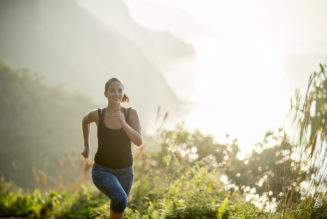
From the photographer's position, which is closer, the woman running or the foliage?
the woman running

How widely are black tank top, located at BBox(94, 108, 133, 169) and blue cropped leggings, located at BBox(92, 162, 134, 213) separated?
0.07 m

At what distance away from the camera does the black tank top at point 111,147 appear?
2.83 meters

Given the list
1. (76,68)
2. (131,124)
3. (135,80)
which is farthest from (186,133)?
(135,80)

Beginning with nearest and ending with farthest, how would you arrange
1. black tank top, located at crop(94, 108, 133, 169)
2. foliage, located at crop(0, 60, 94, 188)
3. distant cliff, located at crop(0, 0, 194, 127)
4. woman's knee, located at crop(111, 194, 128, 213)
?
woman's knee, located at crop(111, 194, 128, 213) → black tank top, located at crop(94, 108, 133, 169) → foliage, located at crop(0, 60, 94, 188) → distant cliff, located at crop(0, 0, 194, 127)

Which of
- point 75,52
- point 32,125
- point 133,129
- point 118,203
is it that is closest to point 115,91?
point 133,129

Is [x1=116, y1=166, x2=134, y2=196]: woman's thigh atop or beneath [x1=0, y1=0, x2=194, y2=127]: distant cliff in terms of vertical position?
beneath

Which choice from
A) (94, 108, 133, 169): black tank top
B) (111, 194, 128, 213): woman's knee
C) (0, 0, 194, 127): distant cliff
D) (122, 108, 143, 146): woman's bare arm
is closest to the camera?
(111, 194, 128, 213): woman's knee

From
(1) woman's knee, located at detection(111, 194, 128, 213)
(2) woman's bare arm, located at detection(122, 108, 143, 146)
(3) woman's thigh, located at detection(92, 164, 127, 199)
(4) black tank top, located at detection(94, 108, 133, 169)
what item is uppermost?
(2) woman's bare arm, located at detection(122, 108, 143, 146)

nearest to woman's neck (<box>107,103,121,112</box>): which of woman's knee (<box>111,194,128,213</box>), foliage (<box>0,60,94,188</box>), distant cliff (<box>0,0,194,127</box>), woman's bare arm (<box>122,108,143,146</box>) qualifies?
woman's bare arm (<box>122,108,143,146</box>)

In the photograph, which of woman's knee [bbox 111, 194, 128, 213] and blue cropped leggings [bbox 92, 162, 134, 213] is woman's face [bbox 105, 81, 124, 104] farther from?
woman's knee [bbox 111, 194, 128, 213]

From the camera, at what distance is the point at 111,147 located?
284cm

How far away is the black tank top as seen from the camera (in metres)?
2.83

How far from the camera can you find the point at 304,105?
2.88 meters

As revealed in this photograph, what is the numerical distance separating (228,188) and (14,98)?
188ft
